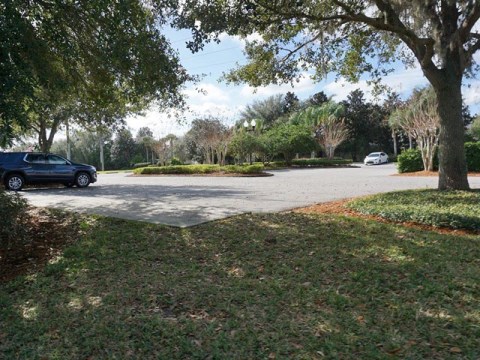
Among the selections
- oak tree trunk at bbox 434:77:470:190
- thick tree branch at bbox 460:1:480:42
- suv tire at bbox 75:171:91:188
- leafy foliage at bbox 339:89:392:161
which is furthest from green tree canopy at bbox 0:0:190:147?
leafy foliage at bbox 339:89:392:161

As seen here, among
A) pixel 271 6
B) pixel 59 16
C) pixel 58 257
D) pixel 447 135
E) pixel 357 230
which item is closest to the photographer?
pixel 58 257

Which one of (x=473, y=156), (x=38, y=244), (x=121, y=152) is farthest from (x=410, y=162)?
(x=121, y=152)

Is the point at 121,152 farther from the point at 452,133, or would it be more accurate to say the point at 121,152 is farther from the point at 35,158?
the point at 452,133

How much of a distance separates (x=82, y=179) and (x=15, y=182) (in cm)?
241

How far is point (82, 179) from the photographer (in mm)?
15969

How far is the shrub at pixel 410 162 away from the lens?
2170 cm

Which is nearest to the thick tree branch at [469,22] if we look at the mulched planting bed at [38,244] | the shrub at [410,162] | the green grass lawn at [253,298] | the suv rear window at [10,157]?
the green grass lawn at [253,298]

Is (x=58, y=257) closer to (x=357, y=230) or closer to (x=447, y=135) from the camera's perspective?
(x=357, y=230)

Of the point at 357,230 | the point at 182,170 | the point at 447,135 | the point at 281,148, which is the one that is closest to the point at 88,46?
the point at 357,230

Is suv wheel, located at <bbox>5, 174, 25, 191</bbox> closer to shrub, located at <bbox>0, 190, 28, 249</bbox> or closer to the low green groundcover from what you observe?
shrub, located at <bbox>0, 190, 28, 249</bbox>

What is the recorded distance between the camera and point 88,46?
7184 mm

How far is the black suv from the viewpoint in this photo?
14508 mm

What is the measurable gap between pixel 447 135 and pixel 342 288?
643cm

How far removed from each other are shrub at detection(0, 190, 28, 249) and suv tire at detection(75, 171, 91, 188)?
401 inches
